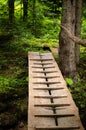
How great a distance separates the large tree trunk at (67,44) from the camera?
1242 cm

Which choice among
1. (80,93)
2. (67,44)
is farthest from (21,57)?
(80,93)

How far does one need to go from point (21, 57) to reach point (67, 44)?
3.95 metres

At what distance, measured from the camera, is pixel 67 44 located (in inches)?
501

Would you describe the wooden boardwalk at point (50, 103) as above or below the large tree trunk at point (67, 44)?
below

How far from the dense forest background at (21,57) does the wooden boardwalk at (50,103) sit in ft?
3.37

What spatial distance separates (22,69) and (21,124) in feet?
17.6

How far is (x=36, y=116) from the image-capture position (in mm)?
7266

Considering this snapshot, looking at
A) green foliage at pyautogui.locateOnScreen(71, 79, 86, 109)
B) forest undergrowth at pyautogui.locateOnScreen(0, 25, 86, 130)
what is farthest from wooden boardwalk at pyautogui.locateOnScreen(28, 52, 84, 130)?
green foliage at pyautogui.locateOnScreen(71, 79, 86, 109)

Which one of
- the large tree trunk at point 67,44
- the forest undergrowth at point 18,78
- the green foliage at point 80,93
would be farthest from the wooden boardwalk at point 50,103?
the green foliage at point 80,93

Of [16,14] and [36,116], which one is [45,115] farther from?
[16,14]

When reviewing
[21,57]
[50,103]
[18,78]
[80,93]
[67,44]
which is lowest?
[80,93]

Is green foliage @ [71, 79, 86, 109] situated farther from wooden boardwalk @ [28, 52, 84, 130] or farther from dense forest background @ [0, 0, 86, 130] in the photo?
wooden boardwalk @ [28, 52, 84, 130]

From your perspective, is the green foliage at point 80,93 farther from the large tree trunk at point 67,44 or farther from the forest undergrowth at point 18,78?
the large tree trunk at point 67,44

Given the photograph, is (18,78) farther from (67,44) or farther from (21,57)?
(21,57)
